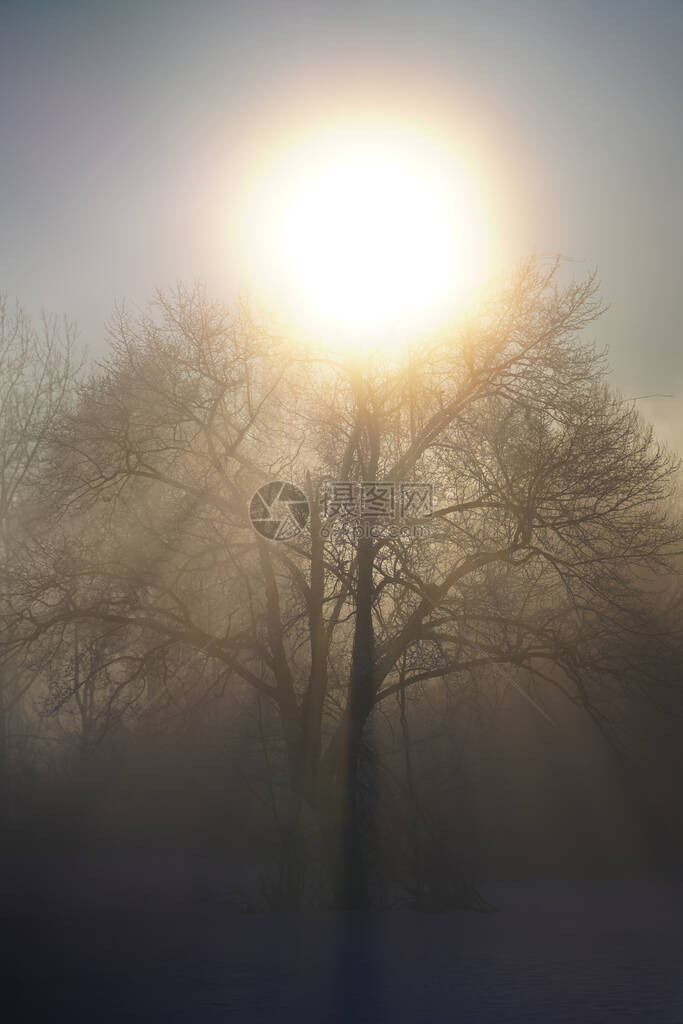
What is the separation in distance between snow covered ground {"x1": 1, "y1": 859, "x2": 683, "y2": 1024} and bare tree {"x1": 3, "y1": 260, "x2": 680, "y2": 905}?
2090mm

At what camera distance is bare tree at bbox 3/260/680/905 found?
1327 centimetres

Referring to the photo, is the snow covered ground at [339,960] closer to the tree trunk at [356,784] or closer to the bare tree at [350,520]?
the tree trunk at [356,784]

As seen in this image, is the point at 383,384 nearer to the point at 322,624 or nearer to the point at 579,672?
the point at 322,624

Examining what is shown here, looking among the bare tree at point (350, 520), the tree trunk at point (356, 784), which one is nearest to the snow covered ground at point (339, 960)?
the tree trunk at point (356, 784)

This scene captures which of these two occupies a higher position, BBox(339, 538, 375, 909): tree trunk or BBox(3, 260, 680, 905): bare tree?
BBox(3, 260, 680, 905): bare tree

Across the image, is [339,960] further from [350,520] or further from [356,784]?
[350,520]

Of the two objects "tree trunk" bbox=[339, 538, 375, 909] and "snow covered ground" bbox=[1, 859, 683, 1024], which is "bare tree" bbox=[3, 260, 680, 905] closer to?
"tree trunk" bbox=[339, 538, 375, 909]

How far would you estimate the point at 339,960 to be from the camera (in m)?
10.4

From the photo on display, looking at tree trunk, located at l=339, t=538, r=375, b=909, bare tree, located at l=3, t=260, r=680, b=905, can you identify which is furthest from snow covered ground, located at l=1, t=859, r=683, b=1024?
bare tree, located at l=3, t=260, r=680, b=905

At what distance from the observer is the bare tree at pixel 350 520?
13273 millimetres

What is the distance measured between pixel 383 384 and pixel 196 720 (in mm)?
6303

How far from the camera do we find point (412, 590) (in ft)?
44.9

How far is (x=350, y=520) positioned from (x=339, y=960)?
5.70 m

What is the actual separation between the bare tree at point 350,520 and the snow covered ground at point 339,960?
2.09 metres
